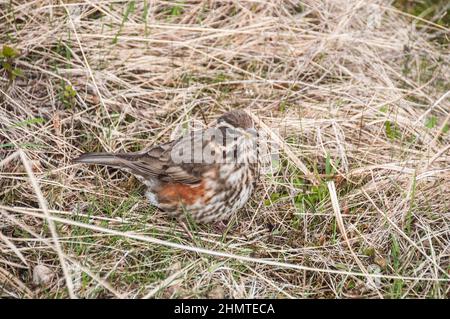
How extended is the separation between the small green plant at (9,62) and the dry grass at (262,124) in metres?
0.06

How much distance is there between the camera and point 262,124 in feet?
21.5

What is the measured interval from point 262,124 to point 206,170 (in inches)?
43.7

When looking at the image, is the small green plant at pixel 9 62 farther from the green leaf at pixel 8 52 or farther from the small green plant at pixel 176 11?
the small green plant at pixel 176 11

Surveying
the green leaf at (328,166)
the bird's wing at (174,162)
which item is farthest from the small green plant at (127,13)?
the green leaf at (328,166)

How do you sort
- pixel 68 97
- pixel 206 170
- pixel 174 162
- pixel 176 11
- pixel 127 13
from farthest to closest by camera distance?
pixel 176 11 → pixel 127 13 → pixel 68 97 → pixel 174 162 → pixel 206 170

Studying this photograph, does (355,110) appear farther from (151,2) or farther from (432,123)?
(151,2)

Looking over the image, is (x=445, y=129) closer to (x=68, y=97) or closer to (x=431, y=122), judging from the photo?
(x=431, y=122)

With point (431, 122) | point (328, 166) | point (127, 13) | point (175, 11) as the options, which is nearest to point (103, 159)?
point (328, 166)

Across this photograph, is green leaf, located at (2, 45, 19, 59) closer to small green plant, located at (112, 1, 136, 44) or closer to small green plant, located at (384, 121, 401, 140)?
small green plant, located at (112, 1, 136, 44)

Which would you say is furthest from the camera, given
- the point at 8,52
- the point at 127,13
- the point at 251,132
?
the point at 127,13

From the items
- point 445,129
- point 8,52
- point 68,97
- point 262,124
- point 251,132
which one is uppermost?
point 8,52

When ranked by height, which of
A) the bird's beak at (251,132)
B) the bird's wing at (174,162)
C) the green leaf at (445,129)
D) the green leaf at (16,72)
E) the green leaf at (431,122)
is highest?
the green leaf at (16,72)

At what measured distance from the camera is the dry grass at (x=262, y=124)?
201 inches

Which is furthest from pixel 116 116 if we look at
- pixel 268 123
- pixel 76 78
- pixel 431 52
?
pixel 431 52
